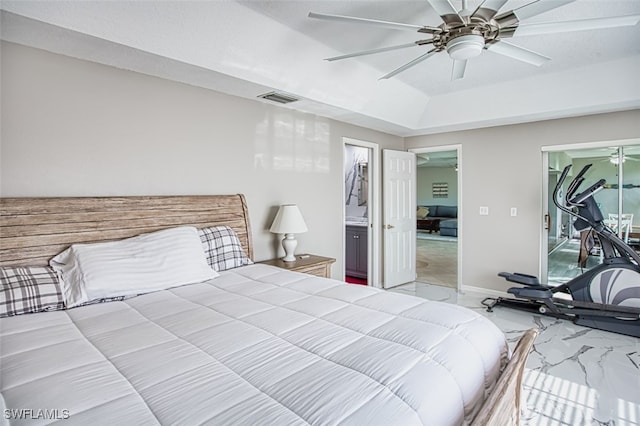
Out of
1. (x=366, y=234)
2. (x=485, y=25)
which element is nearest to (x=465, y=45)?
(x=485, y=25)

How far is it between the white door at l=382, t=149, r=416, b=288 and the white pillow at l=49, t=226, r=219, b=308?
3124mm

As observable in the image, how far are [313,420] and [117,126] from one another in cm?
251

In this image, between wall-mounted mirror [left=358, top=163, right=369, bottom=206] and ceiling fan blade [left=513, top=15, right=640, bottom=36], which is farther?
wall-mounted mirror [left=358, top=163, right=369, bottom=206]

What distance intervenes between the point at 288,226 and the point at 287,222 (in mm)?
43

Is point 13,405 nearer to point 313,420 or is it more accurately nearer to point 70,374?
point 70,374

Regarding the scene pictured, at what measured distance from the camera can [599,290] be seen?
Answer: 3.55 meters

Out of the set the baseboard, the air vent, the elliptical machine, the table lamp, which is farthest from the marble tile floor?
the air vent

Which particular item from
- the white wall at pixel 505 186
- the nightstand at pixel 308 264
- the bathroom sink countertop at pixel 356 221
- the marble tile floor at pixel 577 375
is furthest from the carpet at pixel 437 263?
the nightstand at pixel 308 264

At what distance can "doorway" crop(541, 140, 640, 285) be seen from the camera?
155 inches

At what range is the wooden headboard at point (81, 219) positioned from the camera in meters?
2.06

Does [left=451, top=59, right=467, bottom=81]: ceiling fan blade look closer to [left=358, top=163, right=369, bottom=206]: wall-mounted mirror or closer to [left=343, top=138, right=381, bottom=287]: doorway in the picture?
[left=343, top=138, right=381, bottom=287]: doorway

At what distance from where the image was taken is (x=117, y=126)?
2.57 m

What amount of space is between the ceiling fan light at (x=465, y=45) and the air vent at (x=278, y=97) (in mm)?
1606

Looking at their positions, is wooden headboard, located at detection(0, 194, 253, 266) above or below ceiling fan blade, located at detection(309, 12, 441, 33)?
below
